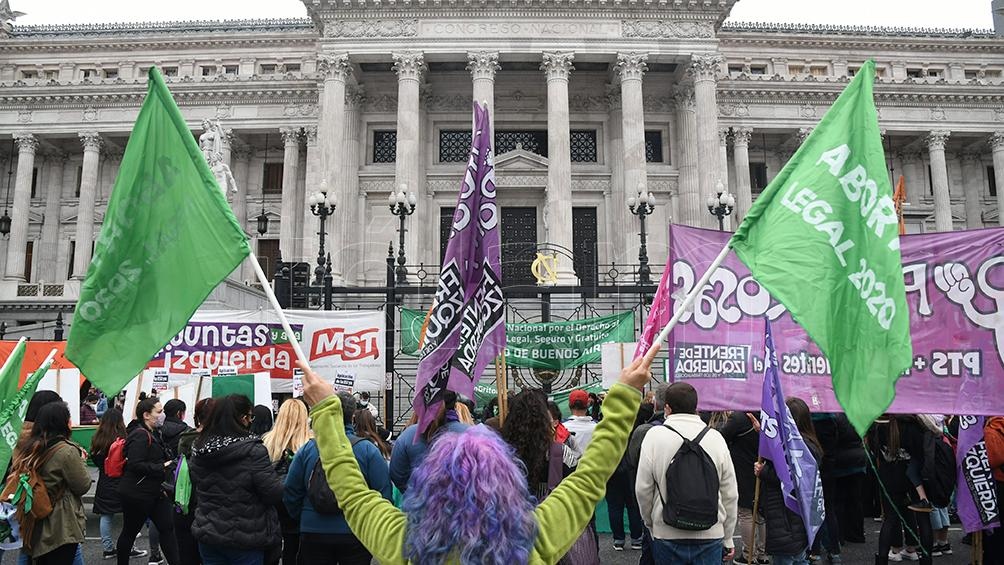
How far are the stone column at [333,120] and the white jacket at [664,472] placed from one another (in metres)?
25.4

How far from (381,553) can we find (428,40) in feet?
98.1

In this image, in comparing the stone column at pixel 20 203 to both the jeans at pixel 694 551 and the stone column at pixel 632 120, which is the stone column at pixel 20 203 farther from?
the jeans at pixel 694 551

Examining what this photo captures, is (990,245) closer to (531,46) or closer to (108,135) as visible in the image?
(531,46)

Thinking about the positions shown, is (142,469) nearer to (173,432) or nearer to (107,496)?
(173,432)

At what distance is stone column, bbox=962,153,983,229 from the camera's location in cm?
3697

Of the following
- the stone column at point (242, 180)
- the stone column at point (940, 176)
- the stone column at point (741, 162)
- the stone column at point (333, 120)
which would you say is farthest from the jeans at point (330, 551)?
the stone column at point (940, 176)

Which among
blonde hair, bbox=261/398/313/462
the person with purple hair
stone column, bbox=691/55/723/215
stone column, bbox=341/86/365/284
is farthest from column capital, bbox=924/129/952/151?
the person with purple hair

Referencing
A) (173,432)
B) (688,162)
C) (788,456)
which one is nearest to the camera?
(788,456)

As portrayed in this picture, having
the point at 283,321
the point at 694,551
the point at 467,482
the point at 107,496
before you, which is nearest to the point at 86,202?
the point at 107,496

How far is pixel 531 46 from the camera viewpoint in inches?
1189

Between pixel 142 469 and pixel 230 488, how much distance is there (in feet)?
7.91

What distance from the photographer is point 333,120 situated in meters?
29.7

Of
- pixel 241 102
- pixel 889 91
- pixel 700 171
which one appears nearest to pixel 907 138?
pixel 889 91

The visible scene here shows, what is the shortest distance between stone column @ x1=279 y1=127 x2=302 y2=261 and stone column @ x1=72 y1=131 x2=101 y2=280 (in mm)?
9022
